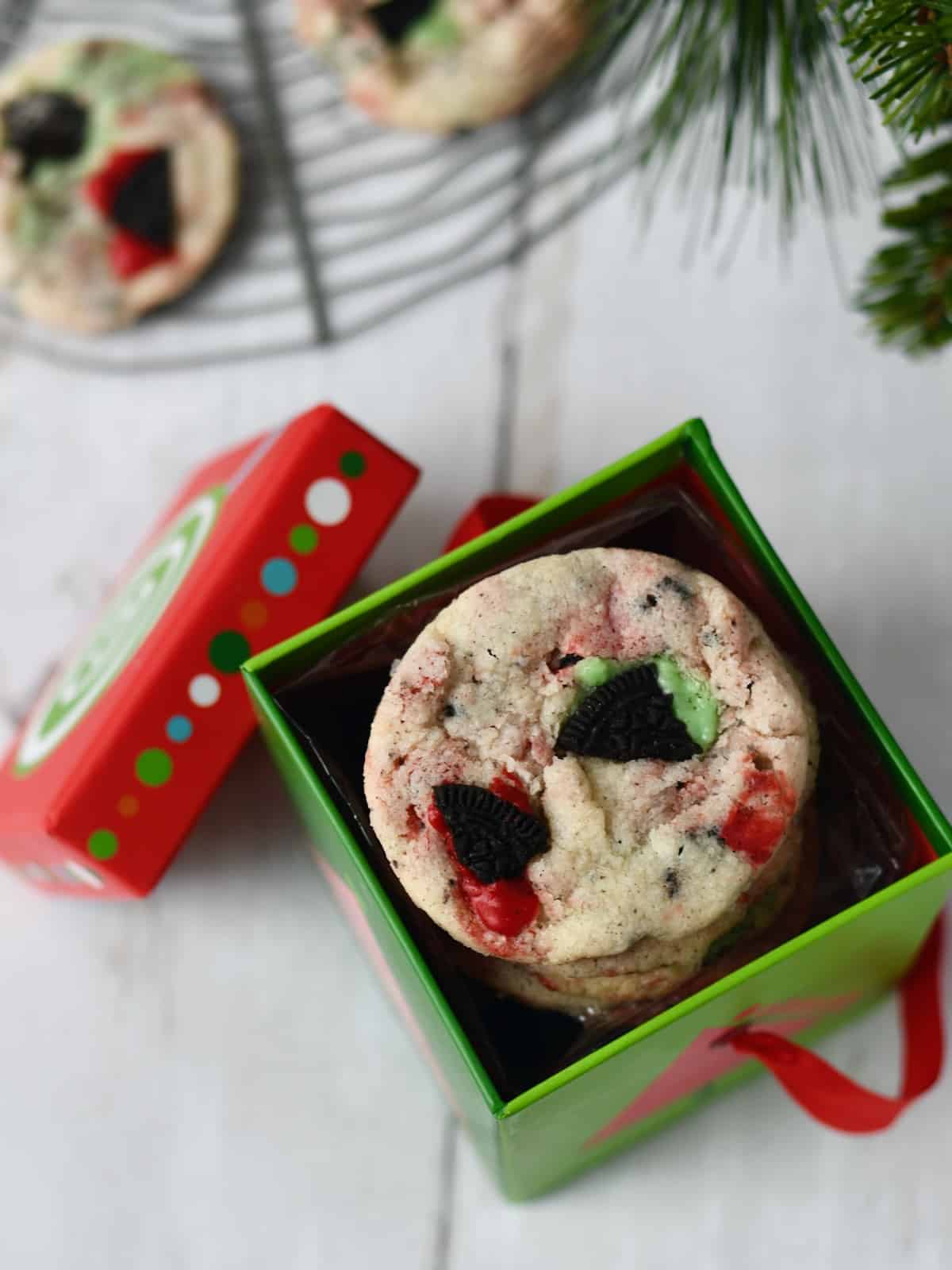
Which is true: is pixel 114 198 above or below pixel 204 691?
above

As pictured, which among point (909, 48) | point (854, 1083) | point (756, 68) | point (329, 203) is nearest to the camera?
point (909, 48)

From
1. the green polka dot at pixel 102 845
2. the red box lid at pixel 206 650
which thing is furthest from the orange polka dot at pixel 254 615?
the green polka dot at pixel 102 845

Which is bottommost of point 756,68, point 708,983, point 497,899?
point 708,983

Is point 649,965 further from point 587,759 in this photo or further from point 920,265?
point 920,265

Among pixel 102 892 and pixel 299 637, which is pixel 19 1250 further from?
pixel 299 637

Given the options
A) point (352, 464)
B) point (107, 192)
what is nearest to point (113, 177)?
point (107, 192)

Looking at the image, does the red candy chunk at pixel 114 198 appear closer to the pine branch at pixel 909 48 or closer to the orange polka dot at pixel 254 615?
the orange polka dot at pixel 254 615

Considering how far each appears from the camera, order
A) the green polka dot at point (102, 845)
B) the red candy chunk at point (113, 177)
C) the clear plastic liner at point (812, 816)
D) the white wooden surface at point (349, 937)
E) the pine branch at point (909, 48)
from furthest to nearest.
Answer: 1. the red candy chunk at point (113, 177)
2. the white wooden surface at point (349, 937)
3. the green polka dot at point (102, 845)
4. the clear plastic liner at point (812, 816)
5. the pine branch at point (909, 48)

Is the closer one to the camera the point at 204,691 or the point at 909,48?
the point at 909,48
